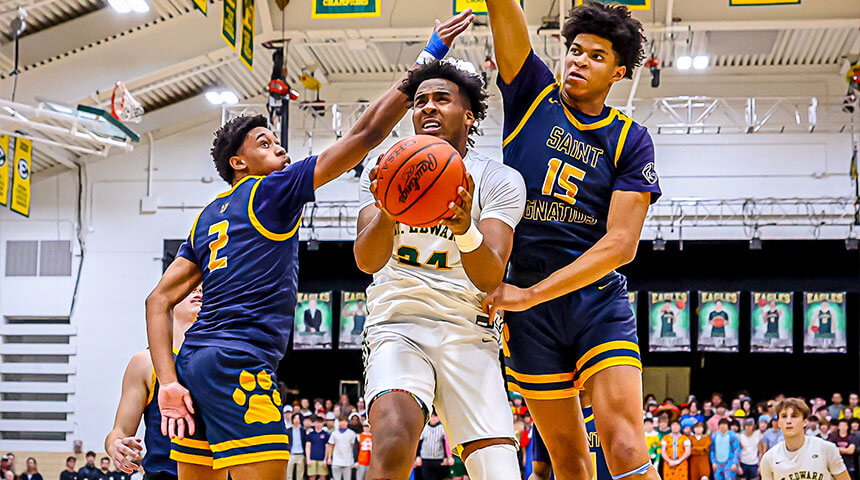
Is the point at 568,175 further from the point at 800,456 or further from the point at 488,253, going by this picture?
the point at 800,456

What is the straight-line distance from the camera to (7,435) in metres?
24.0

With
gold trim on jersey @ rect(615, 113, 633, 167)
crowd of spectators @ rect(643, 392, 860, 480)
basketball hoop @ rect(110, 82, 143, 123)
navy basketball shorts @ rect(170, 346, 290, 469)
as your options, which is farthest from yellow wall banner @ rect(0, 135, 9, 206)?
gold trim on jersey @ rect(615, 113, 633, 167)

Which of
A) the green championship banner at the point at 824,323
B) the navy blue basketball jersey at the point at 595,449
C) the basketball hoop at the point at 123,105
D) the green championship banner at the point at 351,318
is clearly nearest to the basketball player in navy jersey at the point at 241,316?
the navy blue basketball jersey at the point at 595,449

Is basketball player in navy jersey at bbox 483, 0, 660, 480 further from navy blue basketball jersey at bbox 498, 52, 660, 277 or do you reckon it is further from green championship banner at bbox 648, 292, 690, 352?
green championship banner at bbox 648, 292, 690, 352

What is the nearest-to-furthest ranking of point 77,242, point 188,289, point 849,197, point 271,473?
1. point 271,473
2. point 188,289
3. point 849,197
4. point 77,242

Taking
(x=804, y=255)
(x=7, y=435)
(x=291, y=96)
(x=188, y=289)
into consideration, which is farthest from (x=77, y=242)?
(x=188, y=289)

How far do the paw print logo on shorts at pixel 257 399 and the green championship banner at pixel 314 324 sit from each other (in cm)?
1798

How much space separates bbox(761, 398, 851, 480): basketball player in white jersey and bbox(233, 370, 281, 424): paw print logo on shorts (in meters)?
5.42

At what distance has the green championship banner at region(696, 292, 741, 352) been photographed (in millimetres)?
21953

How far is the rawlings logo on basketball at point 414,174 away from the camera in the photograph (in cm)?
375

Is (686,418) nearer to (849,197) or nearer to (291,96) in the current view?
(849,197)

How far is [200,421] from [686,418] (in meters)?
16.2

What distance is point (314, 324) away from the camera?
22.8 meters

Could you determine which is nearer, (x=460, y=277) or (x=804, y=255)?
(x=460, y=277)
